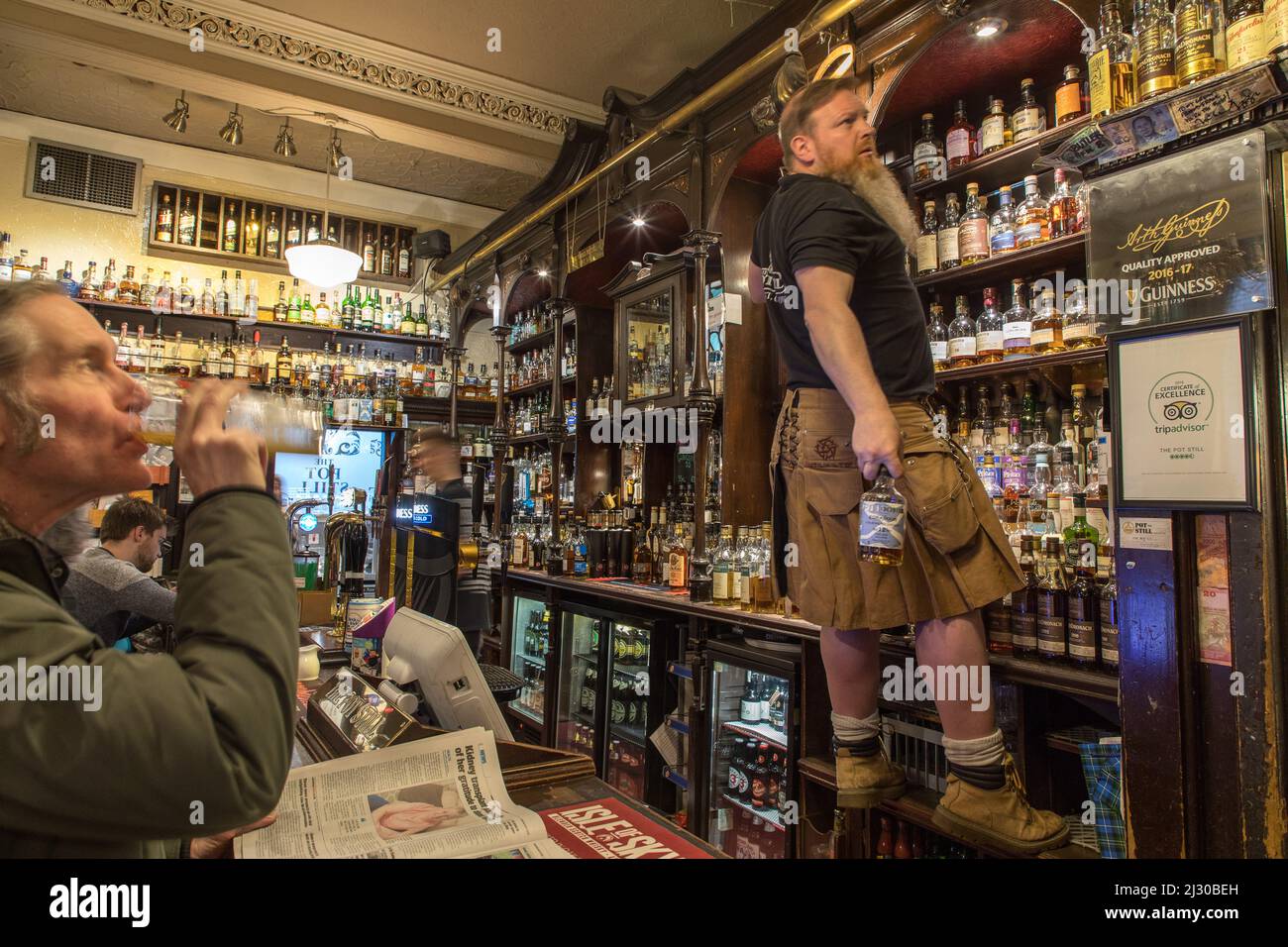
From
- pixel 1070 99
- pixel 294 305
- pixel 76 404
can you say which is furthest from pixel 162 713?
pixel 294 305

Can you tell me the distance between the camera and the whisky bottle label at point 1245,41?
4.82 ft

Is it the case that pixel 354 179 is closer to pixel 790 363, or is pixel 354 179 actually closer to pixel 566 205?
pixel 566 205

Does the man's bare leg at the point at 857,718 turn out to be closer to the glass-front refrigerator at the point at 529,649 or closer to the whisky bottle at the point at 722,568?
the whisky bottle at the point at 722,568

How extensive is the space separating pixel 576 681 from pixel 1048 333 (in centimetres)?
290

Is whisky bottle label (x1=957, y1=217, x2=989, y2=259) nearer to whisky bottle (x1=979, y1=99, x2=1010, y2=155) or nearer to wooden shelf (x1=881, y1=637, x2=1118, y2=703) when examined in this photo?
whisky bottle (x1=979, y1=99, x2=1010, y2=155)

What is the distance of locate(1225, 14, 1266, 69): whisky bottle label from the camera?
1.47 metres

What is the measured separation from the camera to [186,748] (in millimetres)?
555

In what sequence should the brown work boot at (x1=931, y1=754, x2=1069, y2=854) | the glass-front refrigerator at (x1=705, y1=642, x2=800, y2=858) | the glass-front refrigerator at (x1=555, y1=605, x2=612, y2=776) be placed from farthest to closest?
the glass-front refrigerator at (x1=555, y1=605, x2=612, y2=776) → the glass-front refrigerator at (x1=705, y1=642, x2=800, y2=858) → the brown work boot at (x1=931, y1=754, x2=1069, y2=854)

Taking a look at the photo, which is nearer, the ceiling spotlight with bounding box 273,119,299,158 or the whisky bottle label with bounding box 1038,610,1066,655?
the whisky bottle label with bounding box 1038,610,1066,655

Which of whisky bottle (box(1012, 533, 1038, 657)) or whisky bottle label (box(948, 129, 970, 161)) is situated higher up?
whisky bottle label (box(948, 129, 970, 161))
